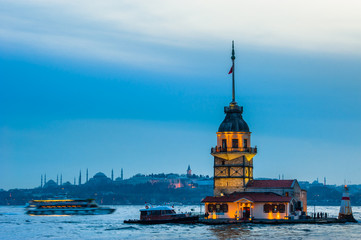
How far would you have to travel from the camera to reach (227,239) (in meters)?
78.9

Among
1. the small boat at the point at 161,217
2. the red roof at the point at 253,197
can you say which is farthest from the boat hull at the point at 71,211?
the red roof at the point at 253,197

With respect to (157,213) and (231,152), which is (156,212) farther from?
(231,152)

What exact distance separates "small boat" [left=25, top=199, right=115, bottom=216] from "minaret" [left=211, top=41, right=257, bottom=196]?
59.2 metres

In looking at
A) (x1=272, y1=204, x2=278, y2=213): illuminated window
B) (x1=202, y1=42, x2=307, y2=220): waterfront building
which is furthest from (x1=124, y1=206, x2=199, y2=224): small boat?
(x1=272, y1=204, x2=278, y2=213): illuminated window

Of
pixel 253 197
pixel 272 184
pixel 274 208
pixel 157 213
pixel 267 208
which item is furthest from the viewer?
pixel 272 184

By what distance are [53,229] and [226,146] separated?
2748 centimetres

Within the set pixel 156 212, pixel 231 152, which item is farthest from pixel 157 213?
pixel 231 152

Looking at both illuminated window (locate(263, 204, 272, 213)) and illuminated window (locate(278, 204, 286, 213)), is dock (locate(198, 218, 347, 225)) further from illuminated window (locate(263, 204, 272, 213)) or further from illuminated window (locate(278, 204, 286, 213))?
illuminated window (locate(263, 204, 272, 213))

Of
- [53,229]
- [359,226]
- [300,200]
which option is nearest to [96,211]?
[53,229]

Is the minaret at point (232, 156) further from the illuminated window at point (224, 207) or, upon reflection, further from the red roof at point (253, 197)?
the illuminated window at point (224, 207)

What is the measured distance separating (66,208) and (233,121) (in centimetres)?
6906

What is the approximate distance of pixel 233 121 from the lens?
107750mm

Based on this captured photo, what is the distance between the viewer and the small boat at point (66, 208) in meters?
162

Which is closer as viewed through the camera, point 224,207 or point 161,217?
point 224,207
